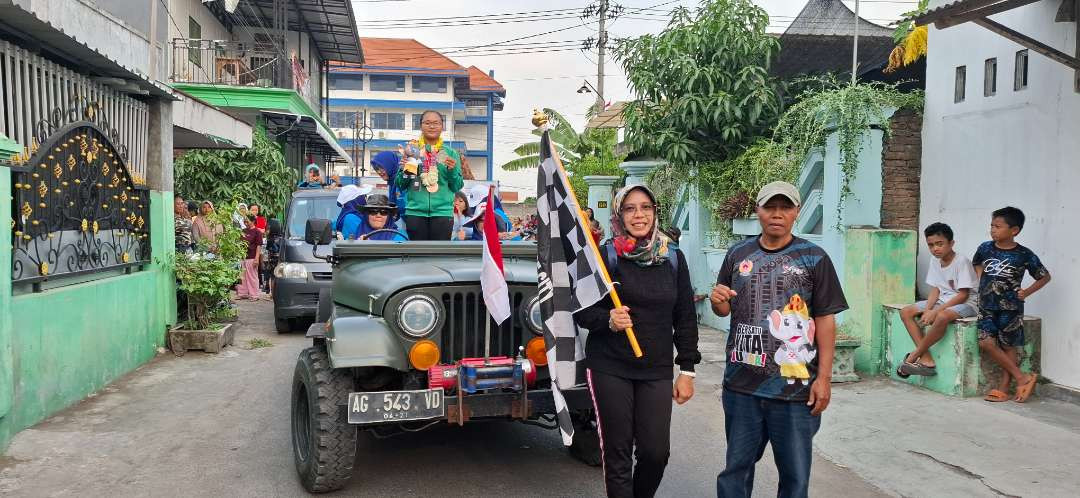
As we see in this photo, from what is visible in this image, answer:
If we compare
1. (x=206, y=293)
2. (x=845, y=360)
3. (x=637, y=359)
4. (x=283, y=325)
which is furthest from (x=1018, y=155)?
(x=283, y=325)

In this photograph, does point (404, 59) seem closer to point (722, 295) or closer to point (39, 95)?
point (39, 95)

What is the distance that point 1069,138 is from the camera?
276 inches

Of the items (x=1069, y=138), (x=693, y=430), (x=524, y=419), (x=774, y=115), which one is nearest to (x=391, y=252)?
(x=524, y=419)

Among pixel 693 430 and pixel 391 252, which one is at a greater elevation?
pixel 391 252

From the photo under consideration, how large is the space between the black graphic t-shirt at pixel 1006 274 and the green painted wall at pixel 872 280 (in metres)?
1.32

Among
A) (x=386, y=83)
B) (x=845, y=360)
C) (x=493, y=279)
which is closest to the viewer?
(x=493, y=279)

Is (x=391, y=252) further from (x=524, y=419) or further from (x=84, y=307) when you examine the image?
(x=84, y=307)

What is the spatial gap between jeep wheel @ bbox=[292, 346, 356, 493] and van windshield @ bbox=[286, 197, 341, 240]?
699 centimetres

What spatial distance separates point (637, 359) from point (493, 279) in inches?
41.6

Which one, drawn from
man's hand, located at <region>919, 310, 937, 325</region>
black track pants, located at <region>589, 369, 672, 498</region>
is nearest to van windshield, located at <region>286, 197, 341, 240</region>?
man's hand, located at <region>919, 310, 937, 325</region>

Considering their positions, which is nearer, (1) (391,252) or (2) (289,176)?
(1) (391,252)

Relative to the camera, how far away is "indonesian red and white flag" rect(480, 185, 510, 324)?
4.65 metres

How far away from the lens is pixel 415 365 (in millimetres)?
4609

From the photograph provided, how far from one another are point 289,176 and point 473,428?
14969 mm
